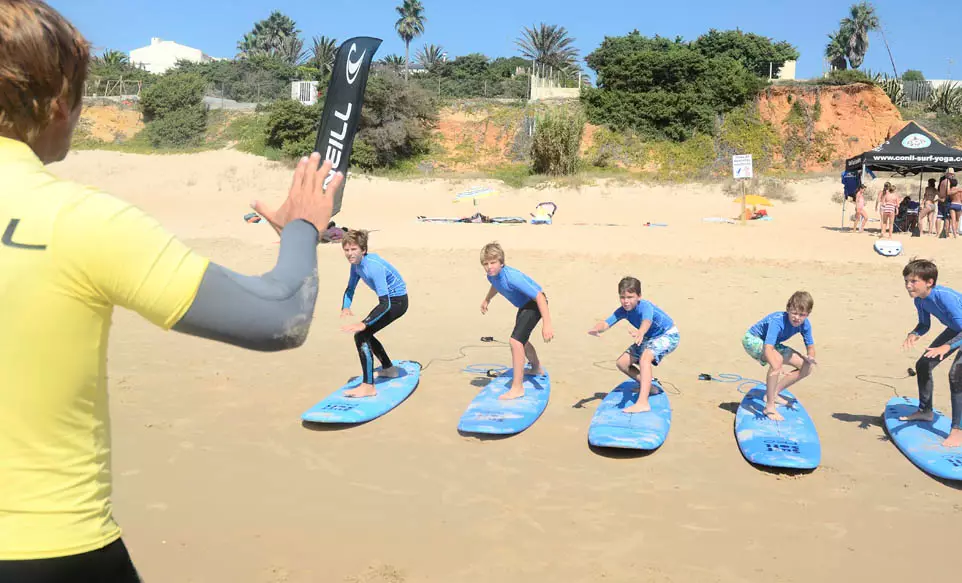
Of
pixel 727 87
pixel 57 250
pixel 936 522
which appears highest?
pixel 727 87

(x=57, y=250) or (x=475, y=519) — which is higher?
(x=57, y=250)

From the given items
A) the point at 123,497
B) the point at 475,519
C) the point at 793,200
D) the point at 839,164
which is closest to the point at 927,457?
the point at 475,519

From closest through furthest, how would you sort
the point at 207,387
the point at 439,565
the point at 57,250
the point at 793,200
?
the point at 57,250, the point at 439,565, the point at 207,387, the point at 793,200

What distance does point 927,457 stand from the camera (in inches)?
241

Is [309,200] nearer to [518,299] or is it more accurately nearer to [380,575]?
[380,575]

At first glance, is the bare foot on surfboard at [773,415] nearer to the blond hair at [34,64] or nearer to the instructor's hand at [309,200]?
the instructor's hand at [309,200]

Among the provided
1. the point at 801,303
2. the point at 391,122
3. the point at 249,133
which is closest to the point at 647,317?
the point at 801,303

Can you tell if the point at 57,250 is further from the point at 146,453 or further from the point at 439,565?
the point at 146,453

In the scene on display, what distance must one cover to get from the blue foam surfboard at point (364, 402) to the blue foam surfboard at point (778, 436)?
318 centimetres

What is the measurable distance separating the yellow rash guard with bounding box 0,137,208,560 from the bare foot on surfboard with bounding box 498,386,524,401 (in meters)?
6.22

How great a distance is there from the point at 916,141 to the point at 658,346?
591 inches

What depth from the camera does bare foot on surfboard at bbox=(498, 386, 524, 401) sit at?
7.56 metres

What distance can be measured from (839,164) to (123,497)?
1379 inches

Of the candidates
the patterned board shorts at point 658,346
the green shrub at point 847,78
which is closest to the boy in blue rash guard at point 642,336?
the patterned board shorts at point 658,346
